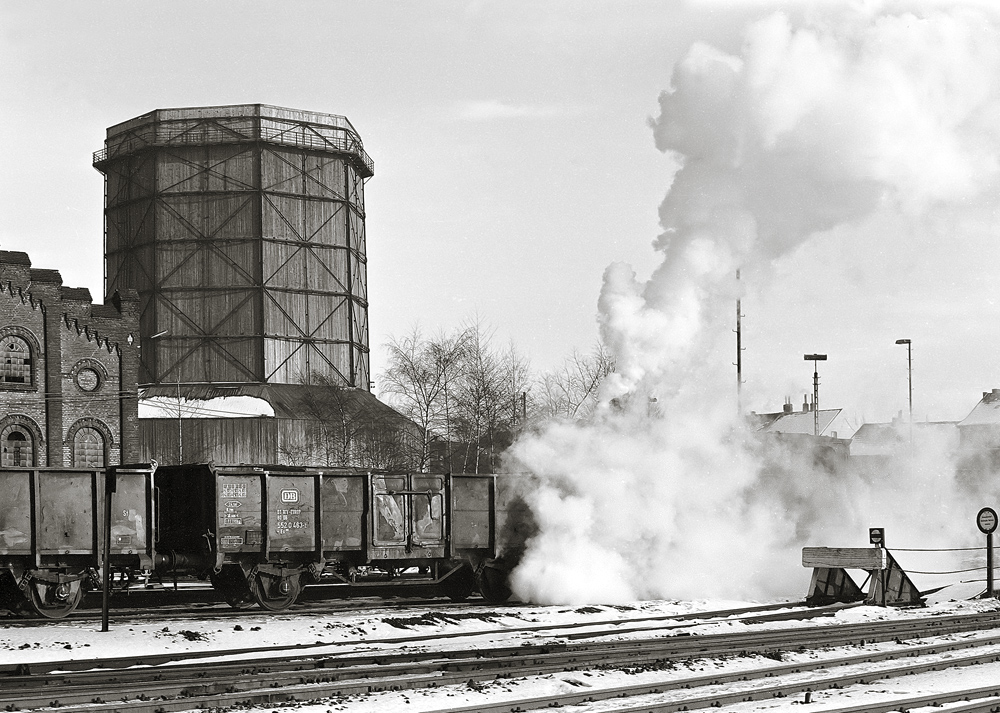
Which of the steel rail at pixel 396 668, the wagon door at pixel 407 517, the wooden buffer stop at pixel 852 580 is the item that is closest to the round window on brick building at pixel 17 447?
the wagon door at pixel 407 517

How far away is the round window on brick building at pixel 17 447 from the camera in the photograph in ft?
158

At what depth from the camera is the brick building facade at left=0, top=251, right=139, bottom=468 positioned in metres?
48.5

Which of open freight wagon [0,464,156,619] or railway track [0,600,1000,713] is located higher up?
open freight wagon [0,464,156,619]

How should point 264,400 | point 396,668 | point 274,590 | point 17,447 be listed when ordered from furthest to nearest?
point 264,400, point 17,447, point 274,590, point 396,668

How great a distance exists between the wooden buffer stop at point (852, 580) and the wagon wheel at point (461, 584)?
23.8 feet

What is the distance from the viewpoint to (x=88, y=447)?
5059 cm

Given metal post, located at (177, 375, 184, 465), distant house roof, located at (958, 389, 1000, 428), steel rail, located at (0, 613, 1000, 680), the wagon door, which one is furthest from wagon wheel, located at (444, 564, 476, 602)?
distant house roof, located at (958, 389, 1000, 428)

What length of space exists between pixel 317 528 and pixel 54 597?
5.21 metres

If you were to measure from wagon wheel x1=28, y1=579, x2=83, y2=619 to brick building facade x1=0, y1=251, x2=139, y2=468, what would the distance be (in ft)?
85.6

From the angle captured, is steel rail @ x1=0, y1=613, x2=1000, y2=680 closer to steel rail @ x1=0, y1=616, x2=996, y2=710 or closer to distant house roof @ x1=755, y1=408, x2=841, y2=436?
steel rail @ x1=0, y1=616, x2=996, y2=710

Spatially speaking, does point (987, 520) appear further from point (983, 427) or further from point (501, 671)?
point (983, 427)

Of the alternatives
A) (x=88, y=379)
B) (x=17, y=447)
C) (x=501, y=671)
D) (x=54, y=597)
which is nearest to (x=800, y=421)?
(x=88, y=379)

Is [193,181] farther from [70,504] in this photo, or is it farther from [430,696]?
[430,696]

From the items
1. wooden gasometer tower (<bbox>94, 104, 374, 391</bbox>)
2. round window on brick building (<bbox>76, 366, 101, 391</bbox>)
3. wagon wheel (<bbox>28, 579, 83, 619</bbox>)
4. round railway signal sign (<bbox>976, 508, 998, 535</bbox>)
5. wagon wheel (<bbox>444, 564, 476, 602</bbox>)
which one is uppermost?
wooden gasometer tower (<bbox>94, 104, 374, 391</bbox>)
